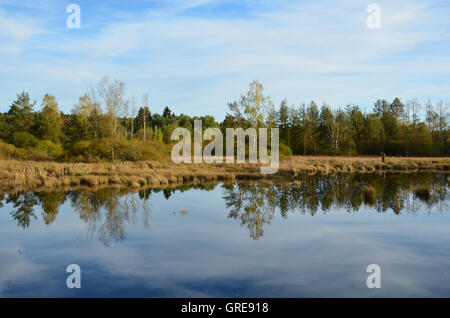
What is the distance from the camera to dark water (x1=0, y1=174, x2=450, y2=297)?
628cm

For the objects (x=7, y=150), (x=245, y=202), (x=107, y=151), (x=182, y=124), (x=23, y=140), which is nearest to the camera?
(x=245, y=202)

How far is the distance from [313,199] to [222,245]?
8033 mm

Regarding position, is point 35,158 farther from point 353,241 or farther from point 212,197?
point 353,241

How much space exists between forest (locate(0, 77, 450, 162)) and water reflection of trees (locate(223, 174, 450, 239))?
14.5 metres


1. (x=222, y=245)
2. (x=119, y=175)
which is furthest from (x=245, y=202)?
(x=119, y=175)

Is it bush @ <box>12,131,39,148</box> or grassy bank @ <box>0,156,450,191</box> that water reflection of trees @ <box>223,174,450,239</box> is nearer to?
grassy bank @ <box>0,156,450,191</box>

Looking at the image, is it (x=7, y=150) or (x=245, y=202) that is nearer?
(x=245, y=202)

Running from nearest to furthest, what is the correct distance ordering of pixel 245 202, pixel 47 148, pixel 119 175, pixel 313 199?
pixel 245 202, pixel 313 199, pixel 119 175, pixel 47 148

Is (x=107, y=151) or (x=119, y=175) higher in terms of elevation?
(x=107, y=151)

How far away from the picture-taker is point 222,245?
8859 millimetres

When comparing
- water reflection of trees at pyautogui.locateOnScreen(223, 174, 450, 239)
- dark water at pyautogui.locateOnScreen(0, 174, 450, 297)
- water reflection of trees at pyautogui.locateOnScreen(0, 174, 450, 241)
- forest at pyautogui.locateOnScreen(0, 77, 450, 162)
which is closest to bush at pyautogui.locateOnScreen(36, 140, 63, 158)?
forest at pyautogui.locateOnScreen(0, 77, 450, 162)

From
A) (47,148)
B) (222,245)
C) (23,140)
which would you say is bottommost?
(222,245)

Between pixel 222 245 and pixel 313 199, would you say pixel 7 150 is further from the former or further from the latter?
pixel 222 245
